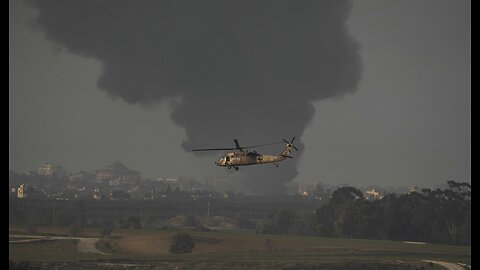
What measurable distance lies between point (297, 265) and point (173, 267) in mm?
20097

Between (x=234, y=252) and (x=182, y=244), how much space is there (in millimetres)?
9689

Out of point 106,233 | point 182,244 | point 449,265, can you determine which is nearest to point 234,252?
point 182,244

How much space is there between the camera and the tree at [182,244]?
16300 cm

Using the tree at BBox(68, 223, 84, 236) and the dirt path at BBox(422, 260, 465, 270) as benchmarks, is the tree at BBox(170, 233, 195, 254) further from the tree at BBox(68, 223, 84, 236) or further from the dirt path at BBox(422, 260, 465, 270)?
the dirt path at BBox(422, 260, 465, 270)

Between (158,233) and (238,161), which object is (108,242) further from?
(238,161)

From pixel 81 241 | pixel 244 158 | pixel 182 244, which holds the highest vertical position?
pixel 244 158

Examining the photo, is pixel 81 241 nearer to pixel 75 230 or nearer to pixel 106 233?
pixel 106 233

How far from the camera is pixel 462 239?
194000 millimetres

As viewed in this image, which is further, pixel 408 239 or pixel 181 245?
pixel 408 239

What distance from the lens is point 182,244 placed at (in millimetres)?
164875

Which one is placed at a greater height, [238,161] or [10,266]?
[238,161]

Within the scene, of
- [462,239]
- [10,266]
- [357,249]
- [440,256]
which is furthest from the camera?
[462,239]

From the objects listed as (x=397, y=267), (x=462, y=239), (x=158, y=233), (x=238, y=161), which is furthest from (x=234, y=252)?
(x=238, y=161)

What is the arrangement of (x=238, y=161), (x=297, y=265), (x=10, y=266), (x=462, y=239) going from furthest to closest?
(x=462, y=239), (x=297, y=265), (x=10, y=266), (x=238, y=161)
